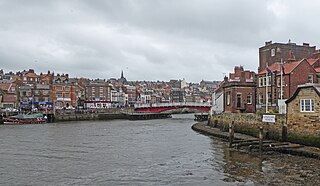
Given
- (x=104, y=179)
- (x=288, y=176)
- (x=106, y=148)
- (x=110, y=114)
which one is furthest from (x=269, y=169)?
(x=110, y=114)

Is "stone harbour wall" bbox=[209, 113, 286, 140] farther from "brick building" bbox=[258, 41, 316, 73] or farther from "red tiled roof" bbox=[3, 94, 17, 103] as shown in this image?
"red tiled roof" bbox=[3, 94, 17, 103]

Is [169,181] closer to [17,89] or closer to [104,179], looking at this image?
[104,179]

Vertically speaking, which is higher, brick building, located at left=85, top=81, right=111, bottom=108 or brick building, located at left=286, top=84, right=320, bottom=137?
brick building, located at left=85, top=81, right=111, bottom=108

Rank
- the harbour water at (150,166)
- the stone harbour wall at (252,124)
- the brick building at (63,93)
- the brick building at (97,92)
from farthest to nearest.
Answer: the brick building at (97,92) < the brick building at (63,93) < the stone harbour wall at (252,124) < the harbour water at (150,166)

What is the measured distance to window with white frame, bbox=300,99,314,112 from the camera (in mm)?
25111

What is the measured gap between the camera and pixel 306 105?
84.1ft

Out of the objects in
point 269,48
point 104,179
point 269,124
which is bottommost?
point 104,179

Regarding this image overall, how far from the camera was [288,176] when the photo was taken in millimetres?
18047

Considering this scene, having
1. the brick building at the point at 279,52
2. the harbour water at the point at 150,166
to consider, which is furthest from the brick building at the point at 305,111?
the brick building at the point at 279,52

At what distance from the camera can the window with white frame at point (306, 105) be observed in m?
25.1

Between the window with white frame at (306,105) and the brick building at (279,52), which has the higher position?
the brick building at (279,52)

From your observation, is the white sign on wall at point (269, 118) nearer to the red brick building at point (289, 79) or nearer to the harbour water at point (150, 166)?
the harbour water at point (150, 166)

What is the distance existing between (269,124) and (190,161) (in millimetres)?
10202

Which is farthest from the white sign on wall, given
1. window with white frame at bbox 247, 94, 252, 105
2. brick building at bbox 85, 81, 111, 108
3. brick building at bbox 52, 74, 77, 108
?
brick building at bbox 85, 81, 111, 108
